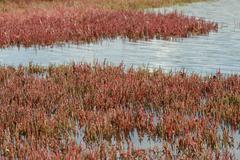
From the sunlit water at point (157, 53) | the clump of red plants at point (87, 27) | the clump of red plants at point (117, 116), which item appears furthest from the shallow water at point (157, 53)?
the clump of red plants at point (117, 116)

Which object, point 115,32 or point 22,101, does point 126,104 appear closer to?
point 22,101

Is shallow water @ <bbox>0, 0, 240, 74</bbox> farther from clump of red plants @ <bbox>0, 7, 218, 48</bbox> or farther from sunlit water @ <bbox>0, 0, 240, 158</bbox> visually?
clump of red plants @ <bbox>0, 7, 218, 48</bbox>

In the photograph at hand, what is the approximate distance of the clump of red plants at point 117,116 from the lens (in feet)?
27.9

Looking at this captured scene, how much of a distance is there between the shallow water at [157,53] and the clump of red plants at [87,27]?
1.18m

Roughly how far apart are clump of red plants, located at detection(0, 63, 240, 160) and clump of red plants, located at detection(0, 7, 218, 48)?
9.00 meters

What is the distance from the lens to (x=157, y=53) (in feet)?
66.3

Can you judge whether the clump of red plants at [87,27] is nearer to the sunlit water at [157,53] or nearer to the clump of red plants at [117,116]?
the sunlit water at [157,53]

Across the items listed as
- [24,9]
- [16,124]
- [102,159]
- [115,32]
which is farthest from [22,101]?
[24,9]

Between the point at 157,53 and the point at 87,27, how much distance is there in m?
6.40

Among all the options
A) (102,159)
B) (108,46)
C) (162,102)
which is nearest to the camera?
(102,159)

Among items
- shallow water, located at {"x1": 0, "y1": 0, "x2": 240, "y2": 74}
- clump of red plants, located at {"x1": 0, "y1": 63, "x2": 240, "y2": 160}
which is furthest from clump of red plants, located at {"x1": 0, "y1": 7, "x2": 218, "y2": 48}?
clump of red plants, located at {"x1": 0, "y1": 63, "x2": 240, "y2": 160}

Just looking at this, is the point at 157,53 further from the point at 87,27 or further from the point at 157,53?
the point at 87,27

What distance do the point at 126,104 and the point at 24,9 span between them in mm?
22691

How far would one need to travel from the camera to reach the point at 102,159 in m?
8.12
